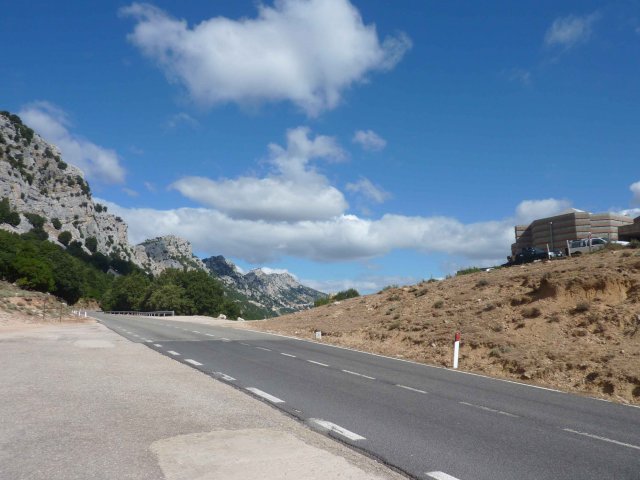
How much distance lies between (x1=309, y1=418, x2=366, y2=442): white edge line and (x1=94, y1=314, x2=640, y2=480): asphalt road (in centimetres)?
1

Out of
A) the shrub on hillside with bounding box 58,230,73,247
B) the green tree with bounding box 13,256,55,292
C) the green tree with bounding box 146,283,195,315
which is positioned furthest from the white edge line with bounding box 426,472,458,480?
the shrub on hillside with bounding box 58,230,73,247

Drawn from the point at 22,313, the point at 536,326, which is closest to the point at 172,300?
the point at 22,313

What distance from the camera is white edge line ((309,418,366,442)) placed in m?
6.68

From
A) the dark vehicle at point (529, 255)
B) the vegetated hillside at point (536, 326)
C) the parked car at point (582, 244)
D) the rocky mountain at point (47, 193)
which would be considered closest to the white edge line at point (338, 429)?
the vegetated hillside at point (536, 326)

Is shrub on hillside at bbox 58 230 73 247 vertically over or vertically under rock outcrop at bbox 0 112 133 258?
under

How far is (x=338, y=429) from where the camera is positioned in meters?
7.08

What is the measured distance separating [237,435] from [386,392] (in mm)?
4567

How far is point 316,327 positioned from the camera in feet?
104

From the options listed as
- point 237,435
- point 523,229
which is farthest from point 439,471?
point 523,229

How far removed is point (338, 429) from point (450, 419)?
6.75ft

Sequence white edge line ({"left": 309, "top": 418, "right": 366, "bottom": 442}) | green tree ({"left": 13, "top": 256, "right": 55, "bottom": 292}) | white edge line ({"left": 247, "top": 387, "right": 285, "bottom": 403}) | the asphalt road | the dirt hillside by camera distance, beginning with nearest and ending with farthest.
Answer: the asphalt road → white edge line ({"left": 309, "top": 418, "right": 366, "bottom": 442}) → white edge line ({"left": 247, "top": 387, "right": 285, "bottom": 403}) → the dirt hillside → green tree ({"left": 13, "top": 256, "right": 55, "bottom": 292})

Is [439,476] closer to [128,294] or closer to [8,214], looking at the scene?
[128,294]

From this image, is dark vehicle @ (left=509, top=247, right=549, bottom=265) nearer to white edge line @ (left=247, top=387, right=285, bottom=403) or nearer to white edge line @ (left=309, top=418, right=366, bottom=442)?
white edge line @ (left=247, top=387, right=285, bottom=403)

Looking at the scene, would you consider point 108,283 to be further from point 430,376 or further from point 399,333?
point 430,376
